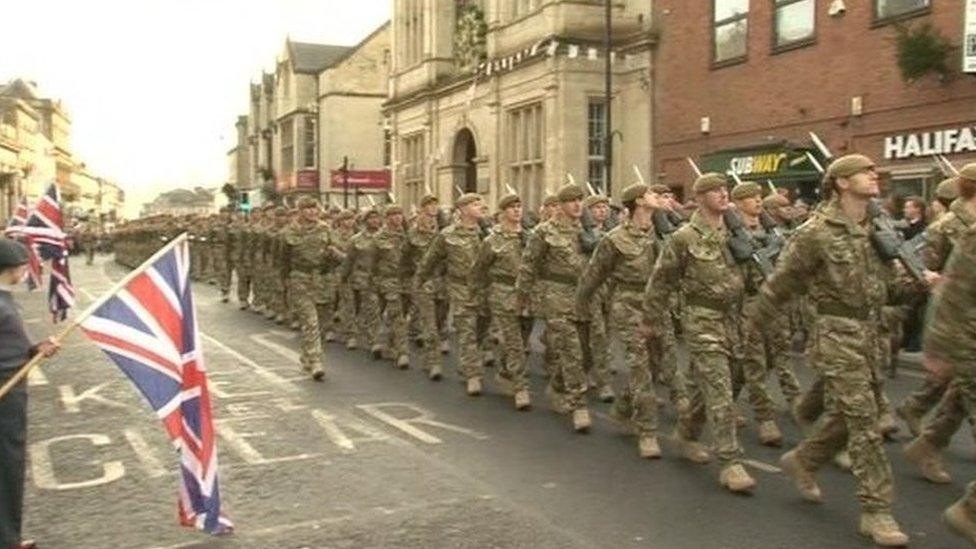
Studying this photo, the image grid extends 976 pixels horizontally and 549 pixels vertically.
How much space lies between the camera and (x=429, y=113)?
37.0 m

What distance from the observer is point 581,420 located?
9.13 m

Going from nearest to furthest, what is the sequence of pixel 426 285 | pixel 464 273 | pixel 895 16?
pixel 464 273 → pixel 426 285 → pixel 895 16

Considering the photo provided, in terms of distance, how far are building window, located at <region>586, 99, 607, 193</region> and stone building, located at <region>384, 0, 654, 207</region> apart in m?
0.03

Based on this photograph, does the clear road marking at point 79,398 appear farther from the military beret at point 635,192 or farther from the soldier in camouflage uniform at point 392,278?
the military beret at point 635,192

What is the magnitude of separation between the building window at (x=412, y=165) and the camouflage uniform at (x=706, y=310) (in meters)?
30.9

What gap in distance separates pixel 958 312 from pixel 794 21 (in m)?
17.6

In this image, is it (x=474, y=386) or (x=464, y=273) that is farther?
(x=464, y=273)

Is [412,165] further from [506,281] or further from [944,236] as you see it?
[944,236]

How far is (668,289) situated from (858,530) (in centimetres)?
212

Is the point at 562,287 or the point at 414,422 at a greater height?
the point at 562,287

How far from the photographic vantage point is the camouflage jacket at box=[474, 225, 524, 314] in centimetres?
1088

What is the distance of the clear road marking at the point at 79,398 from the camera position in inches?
419

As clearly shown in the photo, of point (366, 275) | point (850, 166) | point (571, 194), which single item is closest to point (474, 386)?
point (571, 194)

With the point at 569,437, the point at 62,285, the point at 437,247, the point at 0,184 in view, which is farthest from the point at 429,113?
the point at 0,184
